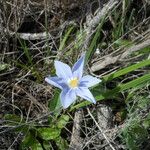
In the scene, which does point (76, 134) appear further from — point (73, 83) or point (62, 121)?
point (73, 83)

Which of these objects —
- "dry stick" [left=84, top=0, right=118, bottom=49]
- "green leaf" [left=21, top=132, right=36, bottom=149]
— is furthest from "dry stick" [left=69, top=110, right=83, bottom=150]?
"dry stick" [left=84, top=0, right=118, bottom=49]

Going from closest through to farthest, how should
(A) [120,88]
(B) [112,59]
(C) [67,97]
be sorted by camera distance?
1. (C) [67,97]
2. (A) [120,88]
3. (B) [112,59]

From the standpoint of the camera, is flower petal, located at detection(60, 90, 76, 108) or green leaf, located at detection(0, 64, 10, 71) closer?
flower petal, located at detection(60, 90, 76, 108)

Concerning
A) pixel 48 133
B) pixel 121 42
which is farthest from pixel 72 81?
pixel 121 42

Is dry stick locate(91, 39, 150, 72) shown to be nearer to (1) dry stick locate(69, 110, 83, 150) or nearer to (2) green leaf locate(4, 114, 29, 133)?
(1) dry stick locate(69, 110, 83, 150)

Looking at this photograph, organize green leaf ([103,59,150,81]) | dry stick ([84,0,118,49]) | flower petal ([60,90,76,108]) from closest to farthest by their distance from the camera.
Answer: flower petal ([60,90,76,108])
green leaf ([103,59,150,81])
dry stick ([84,0,118,49])

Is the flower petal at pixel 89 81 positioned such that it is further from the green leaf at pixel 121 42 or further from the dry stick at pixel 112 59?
the green leaf at pixel 121 42

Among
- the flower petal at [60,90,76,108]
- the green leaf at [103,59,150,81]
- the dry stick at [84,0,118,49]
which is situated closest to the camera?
the flower petal at [60,90,76,108]
